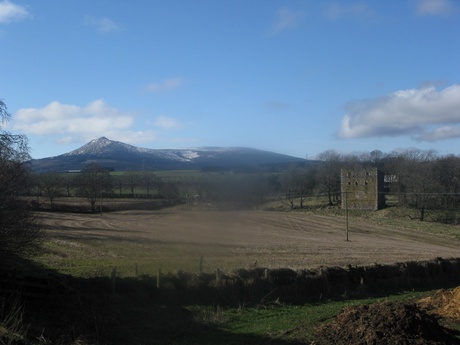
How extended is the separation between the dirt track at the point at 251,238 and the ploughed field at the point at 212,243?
6 centimetres

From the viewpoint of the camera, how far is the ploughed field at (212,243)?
26.6m

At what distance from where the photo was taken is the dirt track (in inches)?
1112

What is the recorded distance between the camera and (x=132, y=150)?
118 metres

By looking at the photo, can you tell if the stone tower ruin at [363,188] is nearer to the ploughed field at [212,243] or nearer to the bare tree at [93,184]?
the ploughed field at [212,243]

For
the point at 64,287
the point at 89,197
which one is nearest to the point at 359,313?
the point at 64,287

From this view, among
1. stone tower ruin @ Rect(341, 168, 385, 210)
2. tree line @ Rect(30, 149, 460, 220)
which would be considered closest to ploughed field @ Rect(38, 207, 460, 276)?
tree line @ Rect(30, 149, 460, 220)

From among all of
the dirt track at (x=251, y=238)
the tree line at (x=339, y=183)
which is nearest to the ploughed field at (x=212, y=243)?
the dirt track at (x=251, y=238)

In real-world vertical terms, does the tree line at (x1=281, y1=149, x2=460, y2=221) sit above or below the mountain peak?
below

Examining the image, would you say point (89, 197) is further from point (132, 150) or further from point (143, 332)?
point (143, 332)

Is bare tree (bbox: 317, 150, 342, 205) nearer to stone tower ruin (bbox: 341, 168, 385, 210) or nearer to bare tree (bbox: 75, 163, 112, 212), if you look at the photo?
stone tower ruin (bbox: 341, 168, 385, 210)

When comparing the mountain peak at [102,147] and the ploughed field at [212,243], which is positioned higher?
the mountain peak at [102,147]

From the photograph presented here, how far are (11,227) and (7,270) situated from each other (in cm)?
359

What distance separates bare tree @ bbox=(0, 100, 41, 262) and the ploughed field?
2.53 meters

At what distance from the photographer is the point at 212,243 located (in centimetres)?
2870
